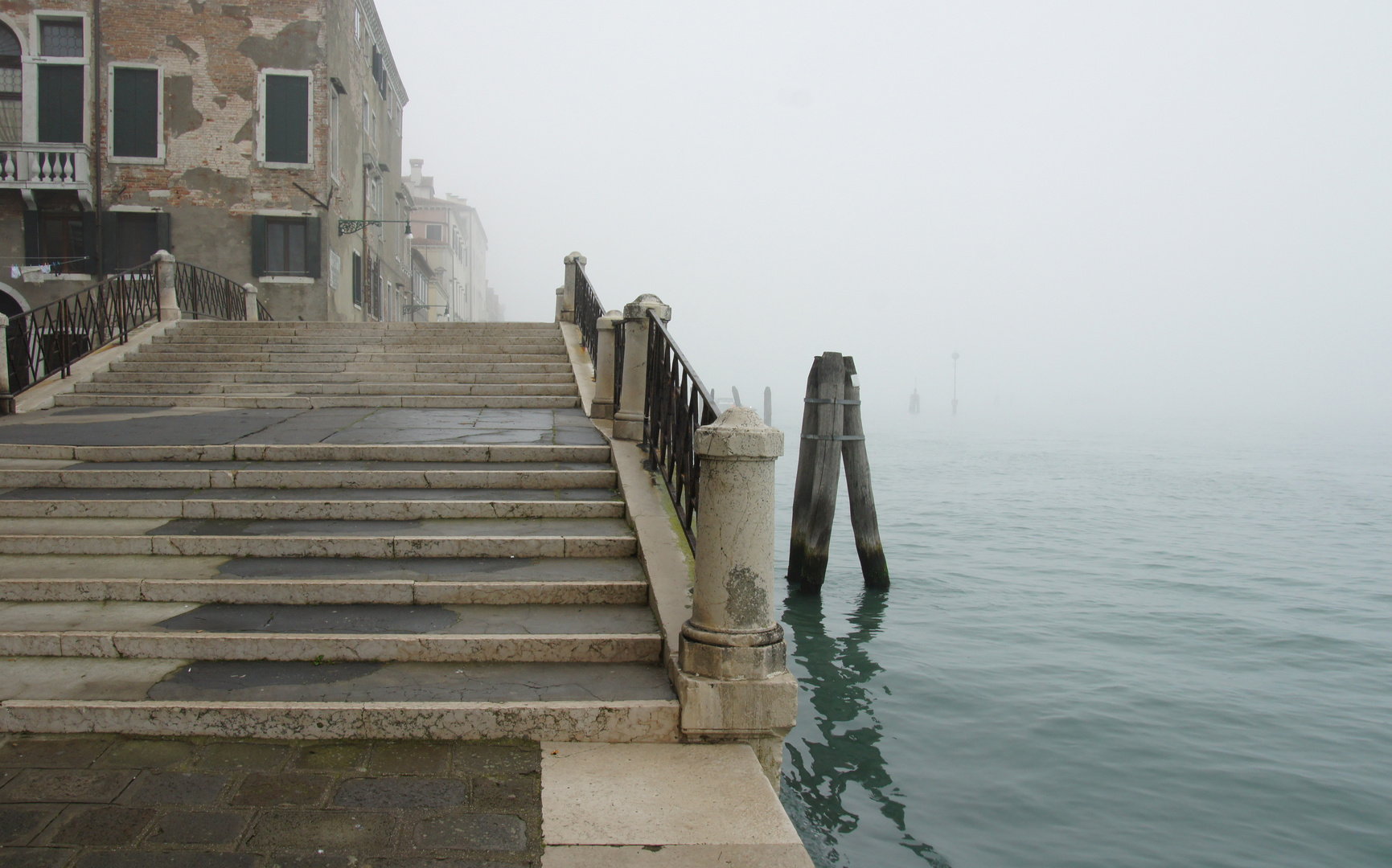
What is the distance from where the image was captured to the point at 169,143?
19.4m

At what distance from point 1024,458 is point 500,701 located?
37.3 meters

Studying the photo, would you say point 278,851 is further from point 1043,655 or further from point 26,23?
point 26,23

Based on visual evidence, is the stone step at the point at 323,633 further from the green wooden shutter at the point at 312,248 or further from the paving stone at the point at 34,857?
the green wooden shutter at the point at 312,248

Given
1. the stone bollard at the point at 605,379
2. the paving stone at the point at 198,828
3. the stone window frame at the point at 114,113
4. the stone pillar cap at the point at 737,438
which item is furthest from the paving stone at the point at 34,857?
the stone window frame at the point at 114,113

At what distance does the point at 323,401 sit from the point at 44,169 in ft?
43.5

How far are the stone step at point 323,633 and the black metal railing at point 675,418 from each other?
2.73 ft

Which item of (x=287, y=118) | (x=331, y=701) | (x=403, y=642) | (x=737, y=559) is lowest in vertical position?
(x=331, y=701)

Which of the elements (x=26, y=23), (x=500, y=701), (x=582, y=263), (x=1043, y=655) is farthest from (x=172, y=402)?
(x=26, y=23)

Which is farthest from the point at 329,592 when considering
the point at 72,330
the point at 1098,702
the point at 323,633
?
the point at 72,330

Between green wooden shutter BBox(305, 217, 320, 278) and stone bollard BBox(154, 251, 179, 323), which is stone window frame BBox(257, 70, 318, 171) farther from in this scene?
stone bollard BBox(154, 251, 179, 323)

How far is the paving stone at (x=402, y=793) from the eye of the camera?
2.93 metres

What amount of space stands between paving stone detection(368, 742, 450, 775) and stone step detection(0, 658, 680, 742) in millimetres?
53

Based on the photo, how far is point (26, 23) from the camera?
18812 millimetres

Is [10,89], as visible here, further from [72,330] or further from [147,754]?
[147,754]
